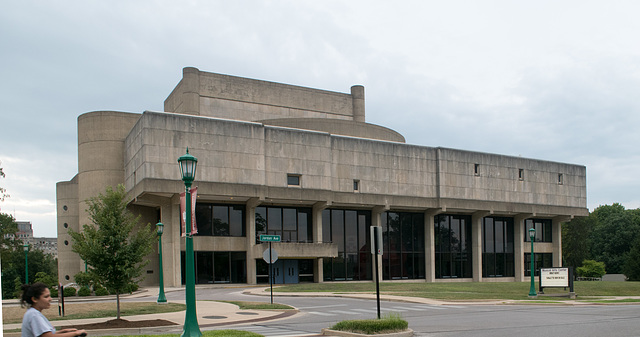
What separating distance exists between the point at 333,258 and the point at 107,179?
21716 mm

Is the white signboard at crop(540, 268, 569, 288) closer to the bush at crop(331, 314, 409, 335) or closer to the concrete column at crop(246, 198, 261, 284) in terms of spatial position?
the concrete column at crop(246, 198, 261, 284)

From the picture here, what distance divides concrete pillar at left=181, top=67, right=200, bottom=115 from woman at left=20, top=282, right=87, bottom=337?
170 feet

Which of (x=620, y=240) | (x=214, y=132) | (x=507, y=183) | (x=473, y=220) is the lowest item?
(x=620, y=240)

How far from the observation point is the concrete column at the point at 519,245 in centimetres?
6465

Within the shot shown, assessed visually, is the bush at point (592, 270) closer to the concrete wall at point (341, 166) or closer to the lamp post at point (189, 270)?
the concrete wall at point (341, 166)

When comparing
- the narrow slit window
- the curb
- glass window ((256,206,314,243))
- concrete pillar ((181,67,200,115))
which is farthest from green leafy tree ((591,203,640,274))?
the curb

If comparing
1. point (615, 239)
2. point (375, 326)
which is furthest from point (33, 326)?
point (615, 239)

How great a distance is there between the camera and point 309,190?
50.4 metres

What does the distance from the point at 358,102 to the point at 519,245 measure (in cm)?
2419

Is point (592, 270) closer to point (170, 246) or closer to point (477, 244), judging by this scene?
point (477, 244)

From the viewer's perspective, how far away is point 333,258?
54062 mm

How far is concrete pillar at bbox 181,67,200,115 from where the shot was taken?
5759 cm

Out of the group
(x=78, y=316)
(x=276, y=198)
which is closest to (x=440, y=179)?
(x=276, y=198)

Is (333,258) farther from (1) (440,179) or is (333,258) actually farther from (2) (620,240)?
(2) (620,240)
